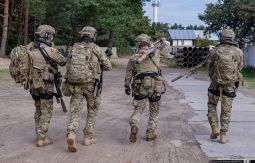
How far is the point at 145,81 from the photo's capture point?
296 inches

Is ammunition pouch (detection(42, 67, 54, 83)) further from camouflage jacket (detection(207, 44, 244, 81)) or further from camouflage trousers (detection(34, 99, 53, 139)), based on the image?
camouflage jacket (detection(207, 44, 244, 81))

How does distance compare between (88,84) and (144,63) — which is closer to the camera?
(88,84)

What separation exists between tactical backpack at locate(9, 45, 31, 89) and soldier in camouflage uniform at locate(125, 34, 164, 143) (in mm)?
1630

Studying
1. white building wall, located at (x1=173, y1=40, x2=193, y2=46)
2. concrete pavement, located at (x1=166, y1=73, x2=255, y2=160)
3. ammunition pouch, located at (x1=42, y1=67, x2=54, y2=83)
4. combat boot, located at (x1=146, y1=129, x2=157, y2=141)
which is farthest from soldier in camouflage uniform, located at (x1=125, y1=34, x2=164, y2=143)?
white building wall, located at (x1=173, y1=40, x2=193, y2=46)

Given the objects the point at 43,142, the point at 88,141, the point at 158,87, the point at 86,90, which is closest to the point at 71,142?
the point at 88,141

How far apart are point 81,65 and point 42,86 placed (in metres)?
0.74

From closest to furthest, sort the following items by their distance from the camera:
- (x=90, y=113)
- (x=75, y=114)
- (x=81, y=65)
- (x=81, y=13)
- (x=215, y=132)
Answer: (x=81, y=65)
(x=75, y=114)
(x=90, y=113)
(x=215, y=132)
(x=81, y=13)

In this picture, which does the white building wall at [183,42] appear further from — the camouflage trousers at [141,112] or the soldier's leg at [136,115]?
the soldier's leg at [136,115]

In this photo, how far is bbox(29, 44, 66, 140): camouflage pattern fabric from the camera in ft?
23.7

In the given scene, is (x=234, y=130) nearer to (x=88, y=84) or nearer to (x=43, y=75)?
(x=88, y=84)

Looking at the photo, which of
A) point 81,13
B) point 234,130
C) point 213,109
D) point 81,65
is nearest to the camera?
point 81,65

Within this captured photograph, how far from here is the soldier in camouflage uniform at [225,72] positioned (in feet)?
24.4

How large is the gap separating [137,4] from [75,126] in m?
31.7

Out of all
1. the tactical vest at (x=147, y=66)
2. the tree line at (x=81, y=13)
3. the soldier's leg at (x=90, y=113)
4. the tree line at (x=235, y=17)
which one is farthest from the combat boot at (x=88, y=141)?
the tree line at (x=81, y=13)
